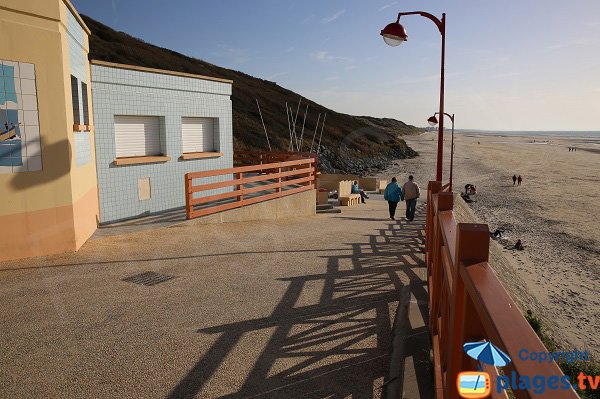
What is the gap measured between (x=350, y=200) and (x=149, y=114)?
10.1m

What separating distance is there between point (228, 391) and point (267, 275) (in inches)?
145

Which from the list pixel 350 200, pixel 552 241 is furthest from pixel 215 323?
pixel 552 241

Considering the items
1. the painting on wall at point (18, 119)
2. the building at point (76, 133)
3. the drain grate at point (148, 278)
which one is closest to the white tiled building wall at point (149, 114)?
the building at point (76, 133)

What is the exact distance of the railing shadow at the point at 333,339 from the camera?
416 centimetres

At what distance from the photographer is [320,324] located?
18.2 ft

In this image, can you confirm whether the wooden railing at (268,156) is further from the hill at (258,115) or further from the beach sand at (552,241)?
the hill at (258,115)

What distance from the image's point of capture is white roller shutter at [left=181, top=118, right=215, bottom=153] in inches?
542

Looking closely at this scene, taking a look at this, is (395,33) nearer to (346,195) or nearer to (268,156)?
(346,195)

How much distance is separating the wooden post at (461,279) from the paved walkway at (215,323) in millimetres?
1348

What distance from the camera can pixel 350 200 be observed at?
1969 centimetres

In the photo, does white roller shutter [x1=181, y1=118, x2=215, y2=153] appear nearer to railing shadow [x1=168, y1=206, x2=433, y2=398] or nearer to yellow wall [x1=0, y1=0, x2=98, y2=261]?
yellow wall [x1=0, y1=0, x2=98, y2=261]

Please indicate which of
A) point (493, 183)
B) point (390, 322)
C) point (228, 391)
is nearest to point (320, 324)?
point (390, 322)

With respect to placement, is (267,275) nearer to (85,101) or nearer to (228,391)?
(228,391)

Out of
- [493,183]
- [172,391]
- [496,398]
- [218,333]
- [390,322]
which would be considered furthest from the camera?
[493,183]
